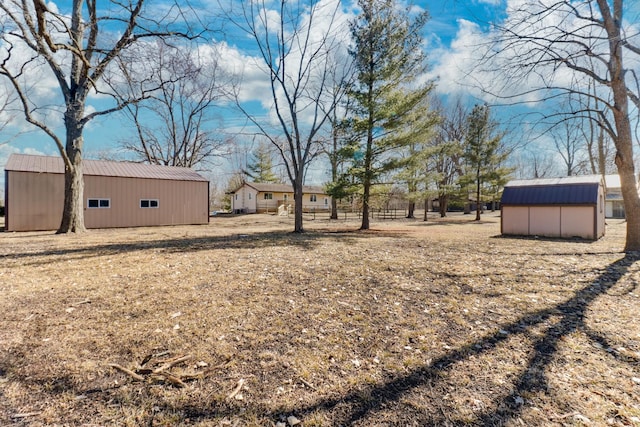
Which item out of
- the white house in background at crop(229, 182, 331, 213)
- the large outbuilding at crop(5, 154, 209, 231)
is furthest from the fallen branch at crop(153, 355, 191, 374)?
the white house in background at crop(229, 182, 331, 213)

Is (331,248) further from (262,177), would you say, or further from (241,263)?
(262,177)

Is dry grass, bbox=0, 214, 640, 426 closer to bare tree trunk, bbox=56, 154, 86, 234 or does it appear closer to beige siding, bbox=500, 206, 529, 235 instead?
bare tree trunk, bbox=56, 154, 86, 234

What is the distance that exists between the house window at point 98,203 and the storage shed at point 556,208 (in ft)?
62.5

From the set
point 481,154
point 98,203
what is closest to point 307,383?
point 98,203

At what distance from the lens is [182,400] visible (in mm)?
2242

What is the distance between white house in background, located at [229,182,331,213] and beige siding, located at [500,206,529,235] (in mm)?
22830

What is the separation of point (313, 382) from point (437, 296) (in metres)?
2.64

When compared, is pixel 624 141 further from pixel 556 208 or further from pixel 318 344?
pixel 318 344

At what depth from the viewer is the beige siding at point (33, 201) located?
13453 mm

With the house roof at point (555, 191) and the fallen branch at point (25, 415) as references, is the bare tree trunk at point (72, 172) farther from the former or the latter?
the house roof at point (555, 191)

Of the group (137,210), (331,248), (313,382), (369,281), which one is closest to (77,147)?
(137,210)

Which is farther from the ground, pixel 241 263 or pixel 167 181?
pixel 167 181

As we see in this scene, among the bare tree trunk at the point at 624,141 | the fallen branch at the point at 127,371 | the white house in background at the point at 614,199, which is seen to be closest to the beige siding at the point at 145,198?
the fallen branch at the point at 127,371

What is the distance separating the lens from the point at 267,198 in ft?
117
